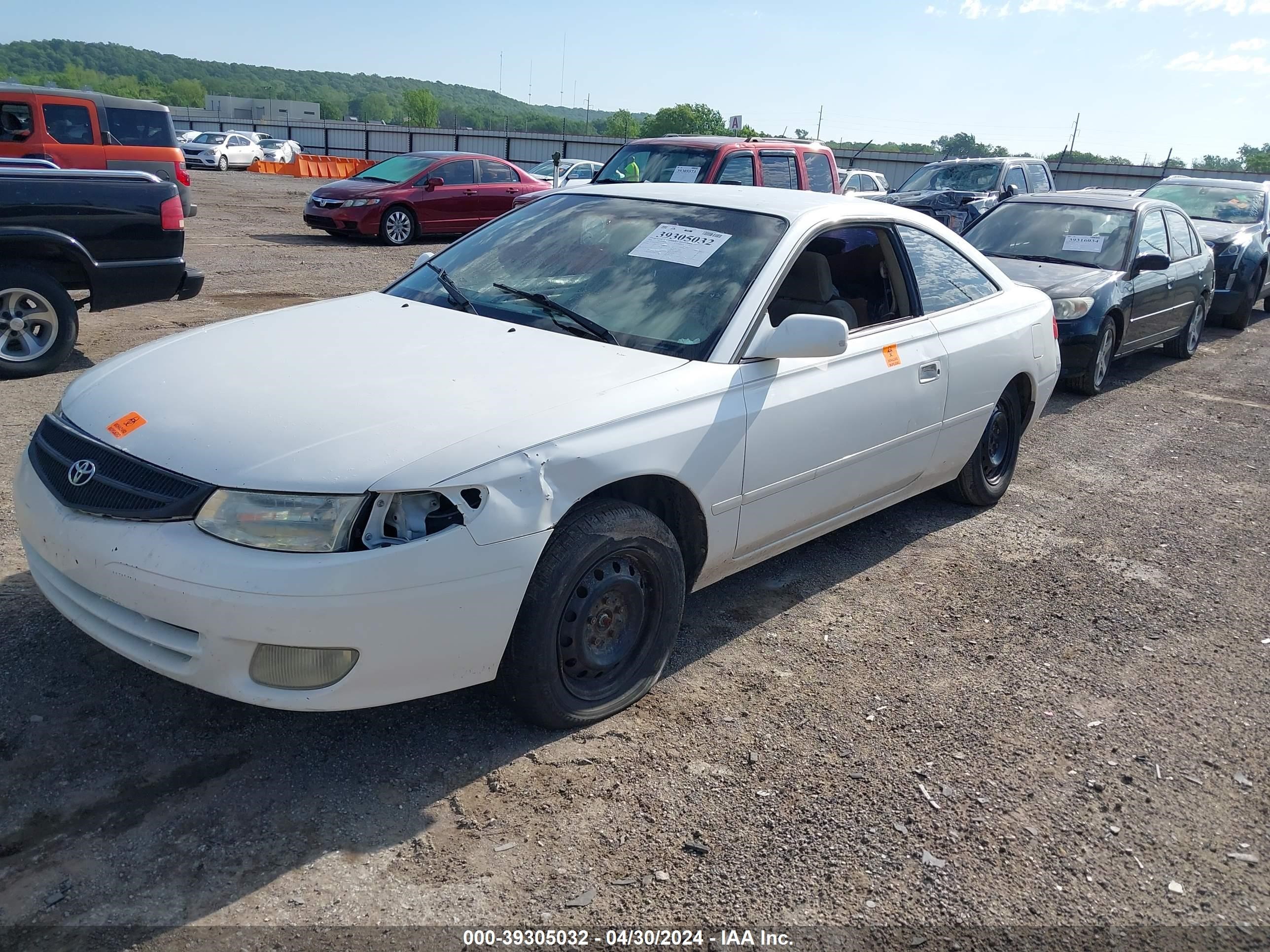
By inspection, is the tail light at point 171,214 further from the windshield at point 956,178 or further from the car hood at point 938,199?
the windshield at point 956,178

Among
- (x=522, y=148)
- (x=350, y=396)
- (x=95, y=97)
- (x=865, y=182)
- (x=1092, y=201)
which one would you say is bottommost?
(x=350, y=396)

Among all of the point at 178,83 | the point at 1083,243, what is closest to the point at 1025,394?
the point at 1083,243

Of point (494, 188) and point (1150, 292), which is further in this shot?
point (494, 188)

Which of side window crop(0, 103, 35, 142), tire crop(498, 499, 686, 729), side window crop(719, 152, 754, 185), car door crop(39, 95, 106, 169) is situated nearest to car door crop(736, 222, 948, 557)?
tire crop(498, 499, 686, 729)

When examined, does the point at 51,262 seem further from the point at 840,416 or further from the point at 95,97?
the point at 95,97

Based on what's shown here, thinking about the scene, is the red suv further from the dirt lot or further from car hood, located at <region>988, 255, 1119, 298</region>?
the dirt lot

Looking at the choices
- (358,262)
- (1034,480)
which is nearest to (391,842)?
(1034,480)

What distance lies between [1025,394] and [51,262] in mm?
6426

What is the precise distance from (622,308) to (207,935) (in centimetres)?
242

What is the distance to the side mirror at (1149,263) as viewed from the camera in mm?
8820

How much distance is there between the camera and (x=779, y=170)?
11.9m

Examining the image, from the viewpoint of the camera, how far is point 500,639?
9.64 ft

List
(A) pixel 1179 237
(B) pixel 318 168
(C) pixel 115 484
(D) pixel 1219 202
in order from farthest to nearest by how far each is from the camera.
Result: (B) pixel 318 168, (D) pixel 1219 202, (A) pixel 1179 237, (C) pixel 115 484

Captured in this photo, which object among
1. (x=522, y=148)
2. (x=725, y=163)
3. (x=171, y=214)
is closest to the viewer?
(x=171, y=214)
